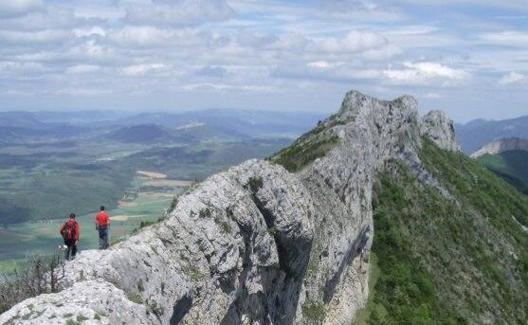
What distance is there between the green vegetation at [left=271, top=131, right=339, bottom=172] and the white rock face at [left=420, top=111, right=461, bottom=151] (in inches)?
2560

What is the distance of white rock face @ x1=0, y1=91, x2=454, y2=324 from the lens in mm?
26062

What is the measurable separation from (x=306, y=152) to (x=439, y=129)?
8425cm

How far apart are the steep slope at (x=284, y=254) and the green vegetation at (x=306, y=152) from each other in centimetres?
27

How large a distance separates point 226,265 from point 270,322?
9.44 meters

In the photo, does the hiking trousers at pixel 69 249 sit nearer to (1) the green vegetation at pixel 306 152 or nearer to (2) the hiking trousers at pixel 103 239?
(2) the hiking trousers at pixel 103 239

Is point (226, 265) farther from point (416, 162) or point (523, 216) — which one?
point (523, 216)

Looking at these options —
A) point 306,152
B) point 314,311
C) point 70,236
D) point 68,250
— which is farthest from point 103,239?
point 306,152

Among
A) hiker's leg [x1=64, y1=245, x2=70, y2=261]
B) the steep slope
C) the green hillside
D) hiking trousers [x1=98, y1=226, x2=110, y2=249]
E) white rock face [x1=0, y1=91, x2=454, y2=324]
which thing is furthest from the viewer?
the green hillside

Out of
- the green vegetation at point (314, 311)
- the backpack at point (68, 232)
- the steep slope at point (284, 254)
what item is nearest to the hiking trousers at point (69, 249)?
the backpack at point (68, 232)

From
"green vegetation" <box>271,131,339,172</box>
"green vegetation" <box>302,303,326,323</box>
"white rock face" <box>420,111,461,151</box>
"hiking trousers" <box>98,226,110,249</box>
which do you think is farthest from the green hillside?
"hiking trousers" <box>98,226,110,249</box>

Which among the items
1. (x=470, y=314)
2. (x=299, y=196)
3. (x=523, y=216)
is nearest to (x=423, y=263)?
(x=470, y=314)

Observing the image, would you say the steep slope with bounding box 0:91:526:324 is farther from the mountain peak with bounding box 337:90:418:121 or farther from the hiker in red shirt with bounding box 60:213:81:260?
the hiker in red shirt with bounding box 60:213:81:260

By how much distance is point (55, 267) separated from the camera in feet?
89.8

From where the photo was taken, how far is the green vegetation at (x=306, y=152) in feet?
216
